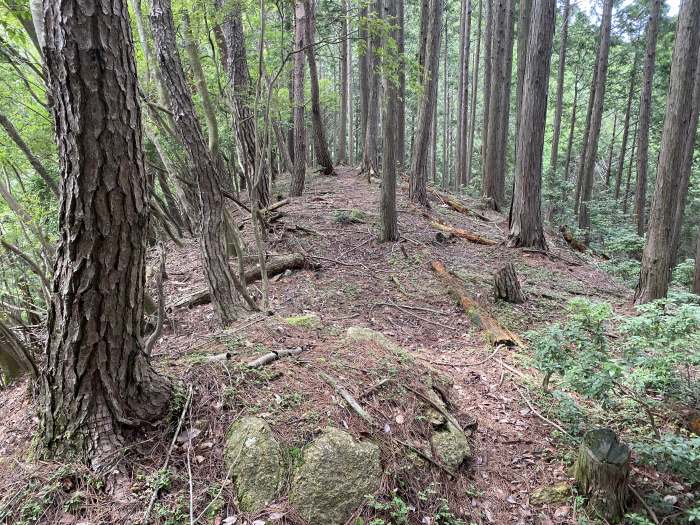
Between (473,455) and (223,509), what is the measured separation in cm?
206

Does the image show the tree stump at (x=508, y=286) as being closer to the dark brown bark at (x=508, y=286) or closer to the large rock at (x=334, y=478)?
the dark brown bark at (x=508, y=286)

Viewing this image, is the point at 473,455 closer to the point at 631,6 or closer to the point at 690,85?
the point at 690,85

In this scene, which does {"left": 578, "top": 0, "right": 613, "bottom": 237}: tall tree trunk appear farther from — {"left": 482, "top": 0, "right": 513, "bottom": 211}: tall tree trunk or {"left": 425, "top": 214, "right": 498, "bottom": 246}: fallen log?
{"left": 425, "top": 214, "right": 498, "bottom": 246}: fallen log

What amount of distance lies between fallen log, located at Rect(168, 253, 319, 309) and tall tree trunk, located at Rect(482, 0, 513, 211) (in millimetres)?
9434

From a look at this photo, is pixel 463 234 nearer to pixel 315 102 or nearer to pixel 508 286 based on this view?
pixel 508 286

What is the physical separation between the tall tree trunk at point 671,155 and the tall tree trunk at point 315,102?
25.9 feet

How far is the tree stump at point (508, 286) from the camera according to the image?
6664 mm

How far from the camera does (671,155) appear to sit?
6.13 meters

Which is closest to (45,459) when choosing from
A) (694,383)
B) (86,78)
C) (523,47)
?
(86,78)

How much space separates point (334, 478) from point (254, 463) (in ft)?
1.65

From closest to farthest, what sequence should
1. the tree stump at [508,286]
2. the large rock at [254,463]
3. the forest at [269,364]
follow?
1. the forest at [269,364]
2. the large rock at [254,463]
3. the tree stump at [508,286]

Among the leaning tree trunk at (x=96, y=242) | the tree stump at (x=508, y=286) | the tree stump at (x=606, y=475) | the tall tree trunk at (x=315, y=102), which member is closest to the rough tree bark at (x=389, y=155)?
the tree stump at (x=508, y=286)

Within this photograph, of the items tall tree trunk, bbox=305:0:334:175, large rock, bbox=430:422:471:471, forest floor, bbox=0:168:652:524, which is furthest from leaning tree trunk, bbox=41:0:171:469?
tall tree trunk, bbox=305:0:334:175

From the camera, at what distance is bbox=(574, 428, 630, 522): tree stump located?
9.25ft
